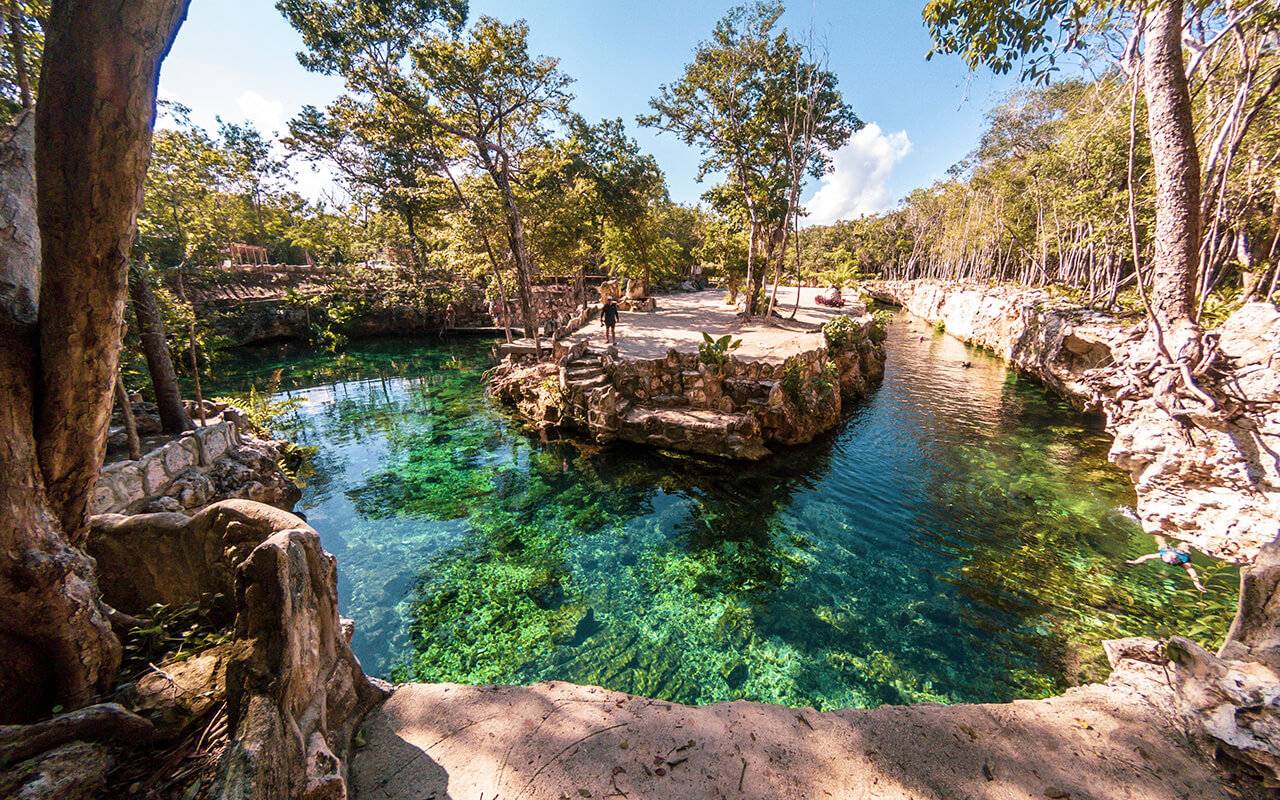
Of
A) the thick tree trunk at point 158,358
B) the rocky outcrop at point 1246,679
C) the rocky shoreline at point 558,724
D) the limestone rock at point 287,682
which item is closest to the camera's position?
the limestone rock at point 287,682

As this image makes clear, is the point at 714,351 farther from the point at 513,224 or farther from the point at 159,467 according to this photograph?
the point at 159,467

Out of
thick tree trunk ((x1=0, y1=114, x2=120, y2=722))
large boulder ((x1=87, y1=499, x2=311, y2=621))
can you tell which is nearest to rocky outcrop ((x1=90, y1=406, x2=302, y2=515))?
large boulder ((x1=87, y1=499, x2=311, y2=621))

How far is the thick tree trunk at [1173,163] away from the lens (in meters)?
5.79

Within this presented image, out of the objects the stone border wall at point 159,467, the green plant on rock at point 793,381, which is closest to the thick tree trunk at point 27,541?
the stone border wall at point 159,467

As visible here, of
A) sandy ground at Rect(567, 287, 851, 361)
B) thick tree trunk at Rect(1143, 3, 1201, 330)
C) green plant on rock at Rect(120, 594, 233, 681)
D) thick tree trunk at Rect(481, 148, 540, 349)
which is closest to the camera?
green plant on rock at Rect(120, 594, 233, 681)

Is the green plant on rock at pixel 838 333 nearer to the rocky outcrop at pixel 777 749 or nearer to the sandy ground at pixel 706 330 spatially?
the sandy ground at pixel 706 330

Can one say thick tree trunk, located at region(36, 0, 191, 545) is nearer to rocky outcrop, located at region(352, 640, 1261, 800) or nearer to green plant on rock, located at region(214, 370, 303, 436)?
rocky outcrop, located at region(352, 640, 1261, 800)

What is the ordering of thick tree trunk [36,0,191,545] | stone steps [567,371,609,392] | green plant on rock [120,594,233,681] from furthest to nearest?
stone steps [567,371,609,392] < green plant on rock [120,594,233,681] < thick tree trunk [36,0,191,545]

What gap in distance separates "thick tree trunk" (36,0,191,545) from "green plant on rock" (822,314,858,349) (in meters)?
15.8

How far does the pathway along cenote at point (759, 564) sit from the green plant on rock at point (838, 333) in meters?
3.12

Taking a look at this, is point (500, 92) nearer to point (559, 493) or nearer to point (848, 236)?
point (559, 493)

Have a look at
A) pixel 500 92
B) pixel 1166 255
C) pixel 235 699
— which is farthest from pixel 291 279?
pixel 1166 255

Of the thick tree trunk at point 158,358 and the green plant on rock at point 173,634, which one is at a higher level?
the thick tree trunk at point 158,358

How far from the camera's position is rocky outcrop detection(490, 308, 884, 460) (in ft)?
36.9
